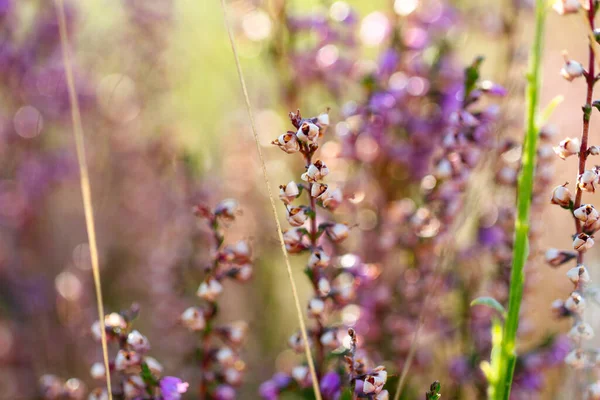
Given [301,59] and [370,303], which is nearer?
[370,303]

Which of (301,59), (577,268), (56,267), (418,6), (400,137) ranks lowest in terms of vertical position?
(56,267)

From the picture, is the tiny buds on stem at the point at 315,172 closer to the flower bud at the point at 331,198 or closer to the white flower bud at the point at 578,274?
the flower bud at the point at 331,198

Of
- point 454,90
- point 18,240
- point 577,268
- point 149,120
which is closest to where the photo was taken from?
point 577,268

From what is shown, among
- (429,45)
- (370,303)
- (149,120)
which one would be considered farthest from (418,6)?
(149,120)

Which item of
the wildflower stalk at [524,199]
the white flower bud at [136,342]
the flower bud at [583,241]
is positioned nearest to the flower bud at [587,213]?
the flower bud at [583,241]

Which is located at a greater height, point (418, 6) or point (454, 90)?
point (418, 6)

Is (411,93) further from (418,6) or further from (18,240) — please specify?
(18,240)

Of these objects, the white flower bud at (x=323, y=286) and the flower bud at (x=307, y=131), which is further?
the white flower bud at (x=323, y=286)
